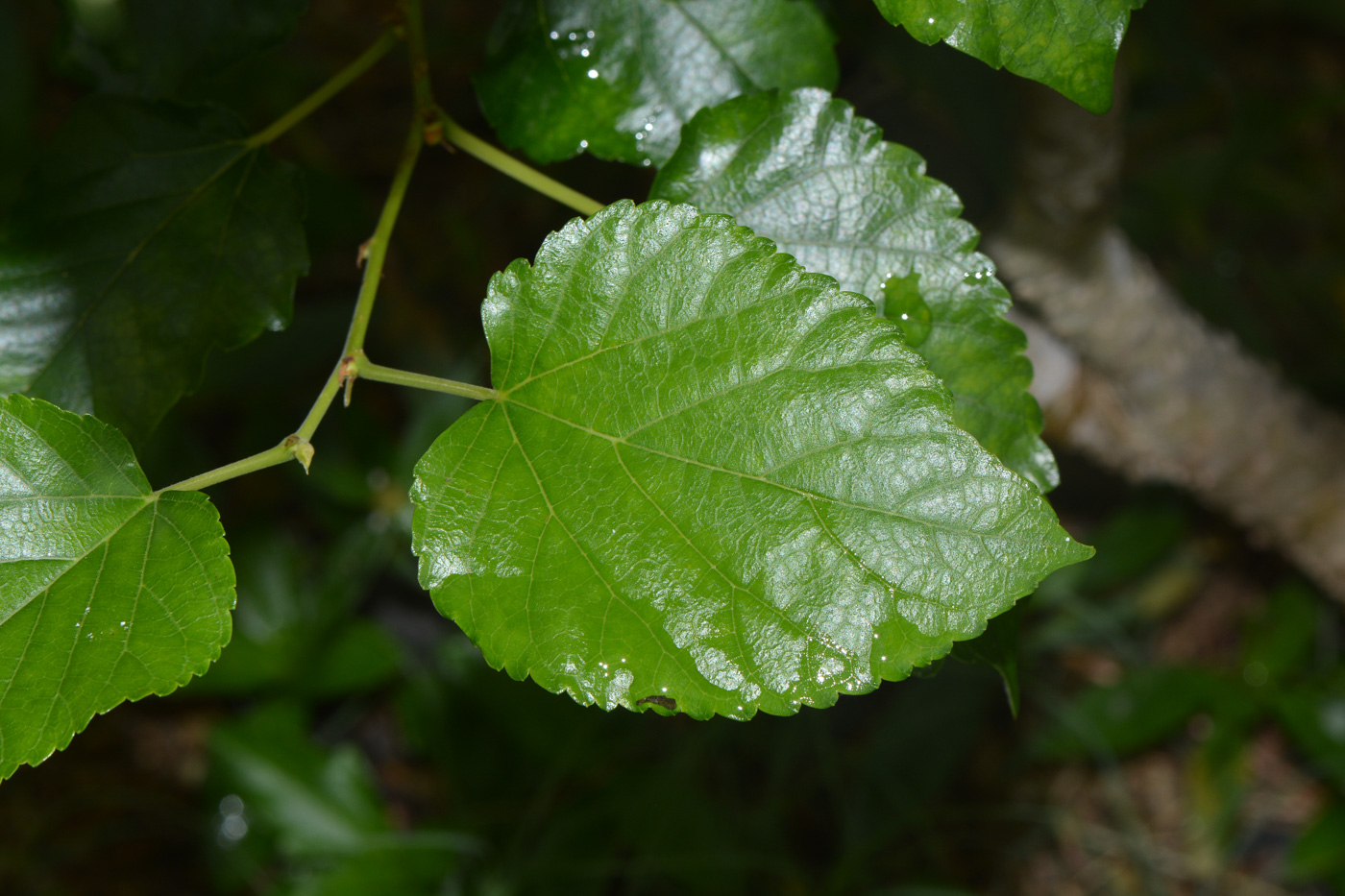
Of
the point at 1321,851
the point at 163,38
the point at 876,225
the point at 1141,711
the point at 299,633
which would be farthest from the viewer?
the point at 299,633

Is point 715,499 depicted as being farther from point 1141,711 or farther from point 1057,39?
point 1141,711

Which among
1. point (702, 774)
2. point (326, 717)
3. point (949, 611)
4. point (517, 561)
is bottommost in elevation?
point (326, 717)

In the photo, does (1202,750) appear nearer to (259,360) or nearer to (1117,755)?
(1117,755)

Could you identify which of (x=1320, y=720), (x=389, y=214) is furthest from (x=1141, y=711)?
(x=389, y=214)

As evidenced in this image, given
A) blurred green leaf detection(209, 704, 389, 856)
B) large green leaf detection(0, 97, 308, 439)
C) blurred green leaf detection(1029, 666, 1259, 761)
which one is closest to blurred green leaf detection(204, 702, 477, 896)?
blurred green leaf detection(209, 704, 389, 856)

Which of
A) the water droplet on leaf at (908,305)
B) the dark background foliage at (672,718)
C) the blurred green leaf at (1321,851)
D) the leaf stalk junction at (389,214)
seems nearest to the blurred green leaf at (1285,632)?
the dark background foliage at (672,718)

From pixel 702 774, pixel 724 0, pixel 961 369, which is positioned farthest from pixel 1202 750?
pixel 724 0

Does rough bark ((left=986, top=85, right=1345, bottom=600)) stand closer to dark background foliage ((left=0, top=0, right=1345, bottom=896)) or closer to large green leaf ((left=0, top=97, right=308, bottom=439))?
dark background foliage ((left=0, top=0, right=1345, bottom=896))
